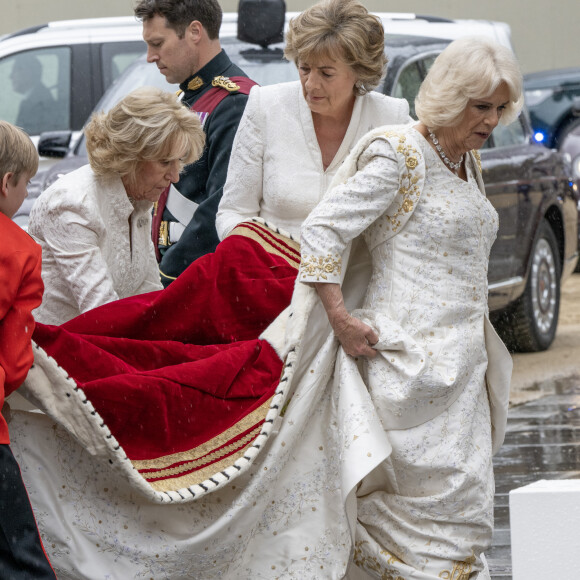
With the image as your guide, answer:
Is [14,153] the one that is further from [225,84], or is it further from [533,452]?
[533,452]

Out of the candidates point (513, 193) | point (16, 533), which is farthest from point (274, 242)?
point (513, 193)

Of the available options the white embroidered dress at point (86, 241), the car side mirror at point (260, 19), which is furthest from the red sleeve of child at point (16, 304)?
the car side mirror at point (260, 19)

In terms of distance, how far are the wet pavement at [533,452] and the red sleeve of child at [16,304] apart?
2033 mm

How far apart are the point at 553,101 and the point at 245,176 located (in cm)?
Result: 1221

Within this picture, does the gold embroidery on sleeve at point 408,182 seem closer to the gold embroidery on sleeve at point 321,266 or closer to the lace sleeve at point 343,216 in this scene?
the lace sleeve at point 343,216

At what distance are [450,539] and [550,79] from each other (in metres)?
13.2

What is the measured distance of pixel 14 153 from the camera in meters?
3.42

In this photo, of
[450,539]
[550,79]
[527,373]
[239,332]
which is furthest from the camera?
[550,79]

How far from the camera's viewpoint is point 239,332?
3955 millimetres

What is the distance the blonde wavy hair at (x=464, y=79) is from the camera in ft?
12.1

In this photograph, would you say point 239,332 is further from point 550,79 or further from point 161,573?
point 550,79

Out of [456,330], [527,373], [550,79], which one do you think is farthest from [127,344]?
[550,79]

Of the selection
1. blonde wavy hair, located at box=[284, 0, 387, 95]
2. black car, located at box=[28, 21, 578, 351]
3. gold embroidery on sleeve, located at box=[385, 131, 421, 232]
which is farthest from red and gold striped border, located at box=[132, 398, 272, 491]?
black car, located at box=[28, 21, 578, 351]

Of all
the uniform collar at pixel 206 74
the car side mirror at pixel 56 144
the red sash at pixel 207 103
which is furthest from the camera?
the car side mirror at pixel 56 144
